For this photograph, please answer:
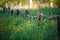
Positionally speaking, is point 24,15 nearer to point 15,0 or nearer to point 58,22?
point 15,0

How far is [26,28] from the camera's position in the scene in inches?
84.4

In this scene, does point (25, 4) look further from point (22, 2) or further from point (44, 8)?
point (44, 8)

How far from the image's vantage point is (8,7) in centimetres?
215

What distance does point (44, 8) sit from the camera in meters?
2.13

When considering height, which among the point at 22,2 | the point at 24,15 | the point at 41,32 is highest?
the point at 22,2

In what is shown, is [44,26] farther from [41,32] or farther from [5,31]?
[5,31]

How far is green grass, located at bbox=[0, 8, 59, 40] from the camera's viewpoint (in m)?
2.12

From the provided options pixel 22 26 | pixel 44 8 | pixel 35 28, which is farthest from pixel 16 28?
pixel 44 8

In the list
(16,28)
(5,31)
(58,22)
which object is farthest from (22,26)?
(58,22)

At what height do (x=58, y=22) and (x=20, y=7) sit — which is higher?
(x=20, y=7)

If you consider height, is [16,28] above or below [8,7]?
below

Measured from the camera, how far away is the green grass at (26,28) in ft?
6.97

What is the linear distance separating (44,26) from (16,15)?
36 cm

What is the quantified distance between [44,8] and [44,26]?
211mm
